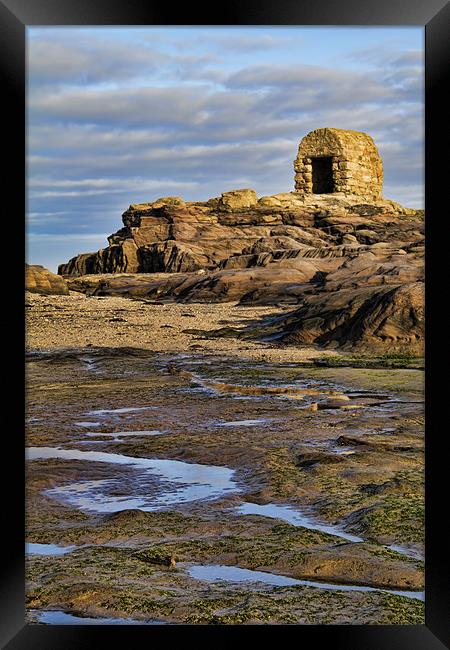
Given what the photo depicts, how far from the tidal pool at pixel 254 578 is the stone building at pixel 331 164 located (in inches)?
2053

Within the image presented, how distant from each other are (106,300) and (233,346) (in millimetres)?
12421

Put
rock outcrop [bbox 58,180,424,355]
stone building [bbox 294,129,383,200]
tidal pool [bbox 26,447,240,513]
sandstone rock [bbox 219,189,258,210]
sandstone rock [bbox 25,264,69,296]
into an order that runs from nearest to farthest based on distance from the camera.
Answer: tidal pool [bbox 26,447,240,513] → rock outcrop [bbox 58,180,424,355] → sandstone rock [bbox 25,264,69,296] → sandstone rock [bbox 219,189,258,210] → stone building [bbox 294,129,383,200]

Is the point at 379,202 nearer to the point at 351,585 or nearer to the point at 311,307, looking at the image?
the point at 311,307

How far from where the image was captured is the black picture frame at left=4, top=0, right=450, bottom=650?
2.75 meters

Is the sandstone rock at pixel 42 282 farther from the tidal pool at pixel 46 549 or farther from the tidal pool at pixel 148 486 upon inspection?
the tidal pool at pixel 46 549

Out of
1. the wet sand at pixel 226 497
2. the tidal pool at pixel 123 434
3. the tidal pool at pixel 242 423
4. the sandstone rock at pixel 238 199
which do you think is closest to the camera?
the wet sand at pixel 226 497

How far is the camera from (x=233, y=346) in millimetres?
15953

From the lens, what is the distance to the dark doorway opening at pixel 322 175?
57.3 m

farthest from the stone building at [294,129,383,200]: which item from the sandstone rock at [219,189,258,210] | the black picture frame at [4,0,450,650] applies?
the black picture frame at [4,0,450,650]

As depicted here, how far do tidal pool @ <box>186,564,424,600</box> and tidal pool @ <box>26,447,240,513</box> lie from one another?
125cm

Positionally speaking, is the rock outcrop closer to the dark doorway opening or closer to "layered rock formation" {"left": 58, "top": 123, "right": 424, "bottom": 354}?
"layered rock formation" {"left": 58, "top": 123, "right": 424, "bottom": 354}

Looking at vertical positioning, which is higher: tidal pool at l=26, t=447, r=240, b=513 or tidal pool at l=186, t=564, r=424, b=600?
tidal pool at l=26, t=447, r=240, b=513
